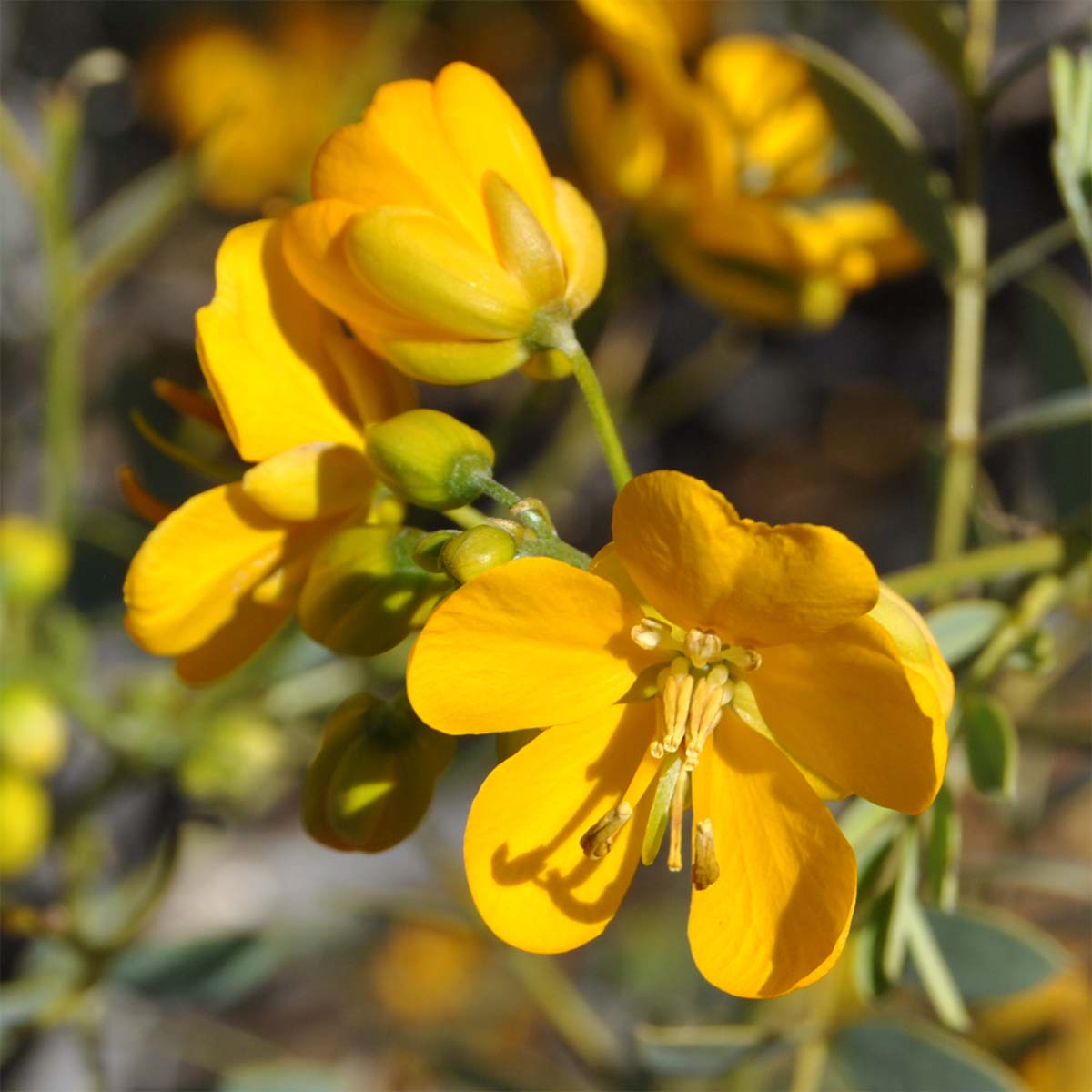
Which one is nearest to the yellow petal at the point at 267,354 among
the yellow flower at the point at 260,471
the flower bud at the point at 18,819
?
the yellow flower at the point at 260,471

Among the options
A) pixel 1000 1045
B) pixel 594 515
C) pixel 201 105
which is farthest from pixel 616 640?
pixel 201 105

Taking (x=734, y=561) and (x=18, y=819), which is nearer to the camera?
(x=734, y=561)

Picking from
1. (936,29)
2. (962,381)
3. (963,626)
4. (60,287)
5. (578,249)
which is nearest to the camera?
(578,249)

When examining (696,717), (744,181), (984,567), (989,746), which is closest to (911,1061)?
(989,746)

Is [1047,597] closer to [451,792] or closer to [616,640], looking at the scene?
[616,640]

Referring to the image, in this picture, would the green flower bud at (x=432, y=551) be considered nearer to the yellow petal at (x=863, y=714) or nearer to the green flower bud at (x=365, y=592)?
the green flower bud at (x=365, y=592)

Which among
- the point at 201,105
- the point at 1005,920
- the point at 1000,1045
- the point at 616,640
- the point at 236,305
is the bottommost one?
the point at 1000,1045

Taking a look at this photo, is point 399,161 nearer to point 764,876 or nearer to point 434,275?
point 434,275

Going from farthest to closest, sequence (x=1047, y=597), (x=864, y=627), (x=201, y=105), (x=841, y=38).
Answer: (x=201, y=105), (x=841, y=38), (x=1047, y=597), (x=864, y=627)
